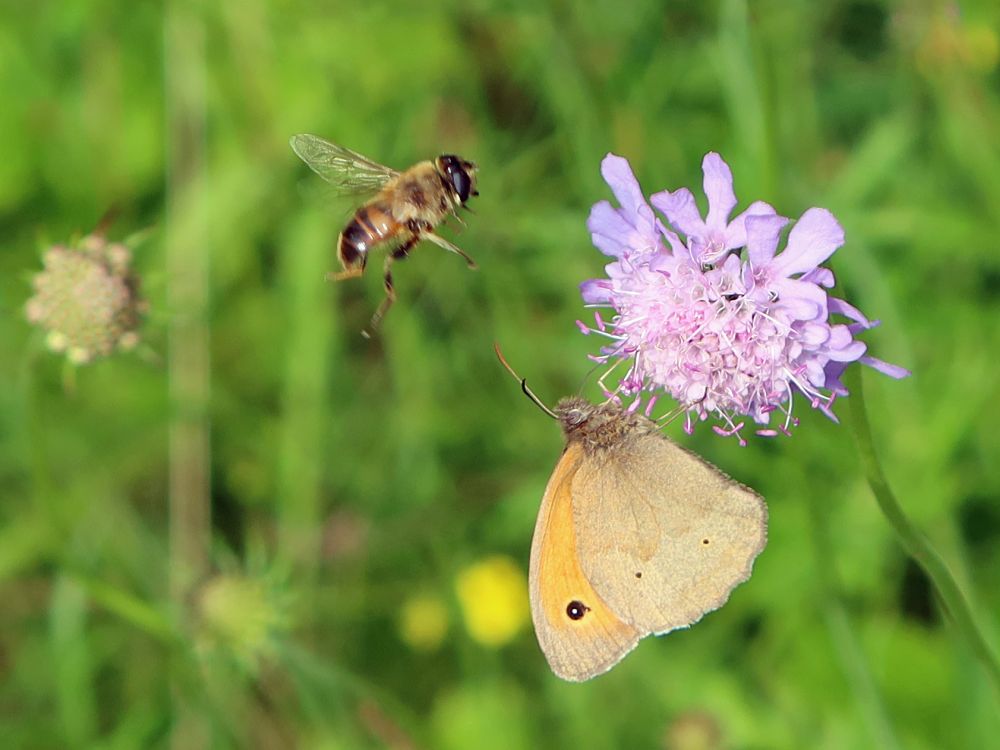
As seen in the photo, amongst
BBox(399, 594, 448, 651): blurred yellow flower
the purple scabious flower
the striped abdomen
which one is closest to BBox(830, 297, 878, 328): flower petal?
the purple scabious flower

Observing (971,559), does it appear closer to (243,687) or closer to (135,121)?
(243,687)

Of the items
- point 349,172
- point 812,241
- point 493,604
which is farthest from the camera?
point 493,604

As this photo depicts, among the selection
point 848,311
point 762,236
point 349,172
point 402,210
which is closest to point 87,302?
point 349,172

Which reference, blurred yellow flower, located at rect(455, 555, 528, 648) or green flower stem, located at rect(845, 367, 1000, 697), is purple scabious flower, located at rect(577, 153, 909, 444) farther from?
blurred yellow flower, located at rect(455, 555, 528, 648)

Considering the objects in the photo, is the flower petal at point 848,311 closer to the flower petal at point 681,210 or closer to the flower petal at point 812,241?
the flower petal at point 812,241

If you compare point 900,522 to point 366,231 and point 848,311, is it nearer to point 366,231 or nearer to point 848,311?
point 848,311

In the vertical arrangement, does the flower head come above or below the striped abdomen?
above
